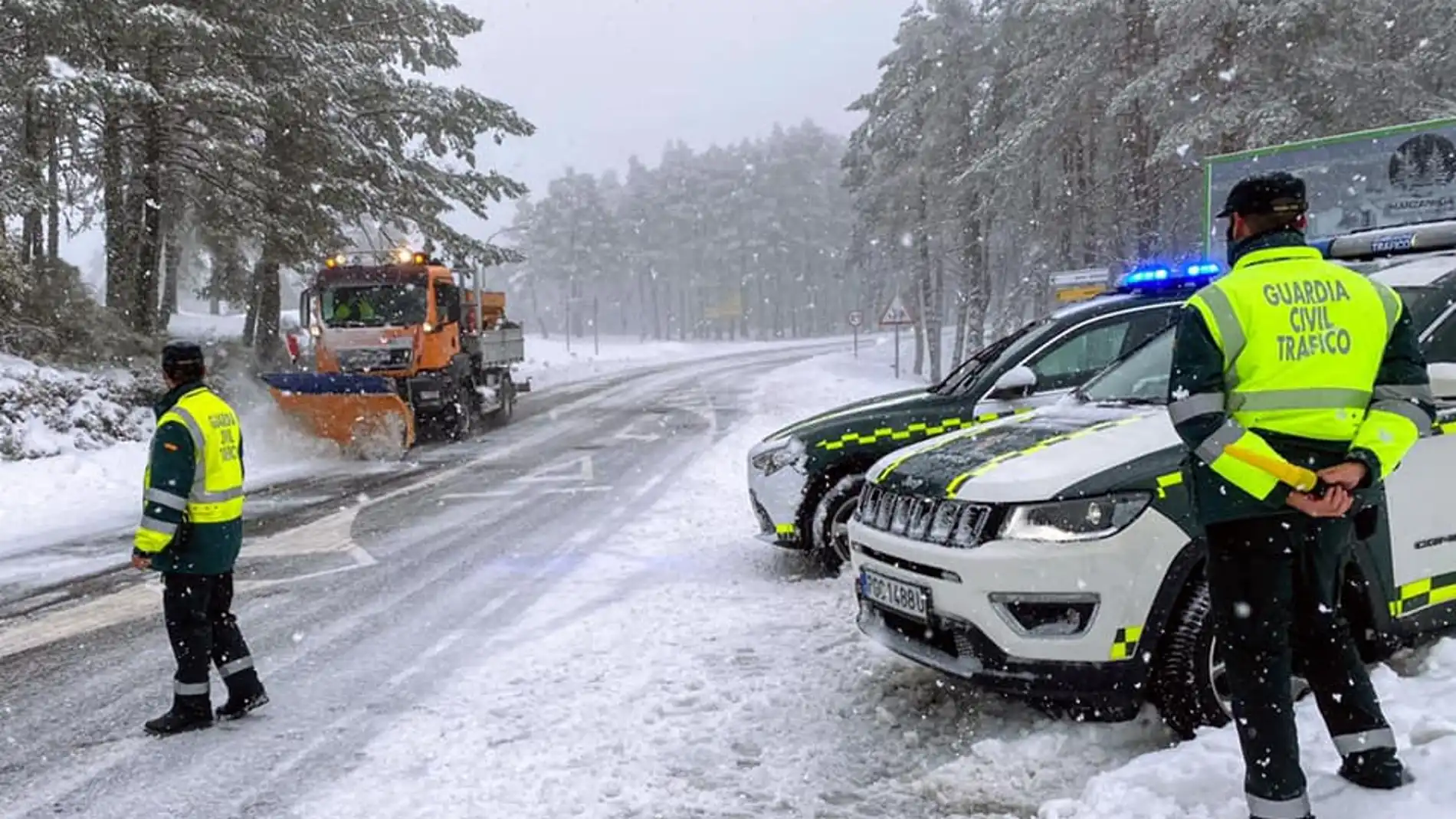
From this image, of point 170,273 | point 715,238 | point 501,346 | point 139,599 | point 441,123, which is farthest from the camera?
point 715,238

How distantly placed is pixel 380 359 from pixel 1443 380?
15143 millimetres

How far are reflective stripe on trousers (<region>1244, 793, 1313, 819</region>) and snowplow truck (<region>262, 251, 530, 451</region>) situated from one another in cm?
1326

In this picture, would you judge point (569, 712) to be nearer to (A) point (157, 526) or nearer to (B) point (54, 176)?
(A) point (157, 526)

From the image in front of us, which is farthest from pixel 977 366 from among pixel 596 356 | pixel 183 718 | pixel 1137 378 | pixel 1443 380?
pixel 596 356

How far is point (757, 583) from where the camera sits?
286 inches

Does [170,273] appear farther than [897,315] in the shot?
Yes

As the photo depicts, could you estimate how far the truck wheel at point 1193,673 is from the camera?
3908 millimetres

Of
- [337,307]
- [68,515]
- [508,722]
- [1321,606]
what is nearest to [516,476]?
[68,515]

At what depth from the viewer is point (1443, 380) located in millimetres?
3898

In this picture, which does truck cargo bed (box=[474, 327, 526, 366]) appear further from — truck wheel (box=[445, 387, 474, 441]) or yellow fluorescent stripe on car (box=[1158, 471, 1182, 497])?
yellow fluorescent stripe on car (box=[1158, 471, 1182, 497])

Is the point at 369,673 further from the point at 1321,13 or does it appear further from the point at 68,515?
the point at 1321,13

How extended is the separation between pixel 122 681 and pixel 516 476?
7609 mm

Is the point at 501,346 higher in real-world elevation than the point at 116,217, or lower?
lower

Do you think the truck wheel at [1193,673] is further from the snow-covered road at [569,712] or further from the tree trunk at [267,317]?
the tree trunk at [267,317]
